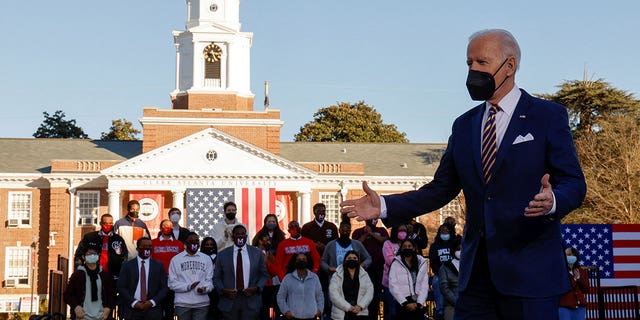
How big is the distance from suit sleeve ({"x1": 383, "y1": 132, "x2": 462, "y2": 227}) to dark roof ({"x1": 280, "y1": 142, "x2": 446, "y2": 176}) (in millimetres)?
55714

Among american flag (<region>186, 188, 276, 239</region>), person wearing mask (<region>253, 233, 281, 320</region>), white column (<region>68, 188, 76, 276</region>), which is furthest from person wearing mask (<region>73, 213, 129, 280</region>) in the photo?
white column (<region>68, 188, 76, 276</region>)

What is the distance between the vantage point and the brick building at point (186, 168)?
5478cm

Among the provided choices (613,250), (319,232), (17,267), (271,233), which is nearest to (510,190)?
(271,233)

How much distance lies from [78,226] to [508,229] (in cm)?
5453

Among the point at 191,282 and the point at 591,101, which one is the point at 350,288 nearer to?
the point at 191,282

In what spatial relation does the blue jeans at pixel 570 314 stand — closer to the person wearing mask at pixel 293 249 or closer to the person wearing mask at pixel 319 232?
the person wearing mask at pixel 293 249

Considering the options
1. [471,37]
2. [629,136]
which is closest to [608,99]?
[629,136]

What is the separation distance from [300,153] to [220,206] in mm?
15501

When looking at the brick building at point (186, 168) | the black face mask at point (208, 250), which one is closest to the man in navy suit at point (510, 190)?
the black face mask at point (208, 250)

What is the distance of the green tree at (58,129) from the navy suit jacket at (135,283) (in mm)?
81645

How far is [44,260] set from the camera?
56312mm

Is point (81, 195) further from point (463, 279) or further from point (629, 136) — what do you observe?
point (463, 279)

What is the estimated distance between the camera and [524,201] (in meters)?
4.23

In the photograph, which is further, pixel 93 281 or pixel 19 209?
pixel 19 209
